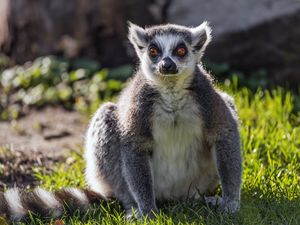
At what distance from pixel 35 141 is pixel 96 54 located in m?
2.22

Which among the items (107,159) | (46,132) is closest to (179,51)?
(107,159)

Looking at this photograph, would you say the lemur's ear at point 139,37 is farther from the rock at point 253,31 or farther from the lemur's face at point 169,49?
the rock at point 253,31

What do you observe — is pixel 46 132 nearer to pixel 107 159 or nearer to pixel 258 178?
pixel 107 159

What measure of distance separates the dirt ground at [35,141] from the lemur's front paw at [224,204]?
163 centimetres

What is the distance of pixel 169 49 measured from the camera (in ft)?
16.2

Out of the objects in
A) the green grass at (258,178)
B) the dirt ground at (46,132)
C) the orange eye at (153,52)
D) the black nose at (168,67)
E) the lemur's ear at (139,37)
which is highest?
the lemur's ear at (139,37)

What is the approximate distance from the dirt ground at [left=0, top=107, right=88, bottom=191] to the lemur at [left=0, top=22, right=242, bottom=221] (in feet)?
3.15

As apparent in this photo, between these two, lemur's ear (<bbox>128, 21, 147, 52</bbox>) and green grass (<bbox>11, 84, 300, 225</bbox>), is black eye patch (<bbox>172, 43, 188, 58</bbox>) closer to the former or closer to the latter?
lemur's ear (<bbox>128, 21, 147, 52</bbox>)

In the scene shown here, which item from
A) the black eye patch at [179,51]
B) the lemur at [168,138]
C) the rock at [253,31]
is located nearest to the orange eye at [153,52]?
the lemur at [168,138]

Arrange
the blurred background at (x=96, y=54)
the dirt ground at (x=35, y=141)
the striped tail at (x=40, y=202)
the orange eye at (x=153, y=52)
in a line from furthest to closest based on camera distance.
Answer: the blurred background at (x=96, y=54)
the dirt ground at (x=35, y=141)
the orange eye at (x=153, y=52)
the striped tail at (x=40, y=202)

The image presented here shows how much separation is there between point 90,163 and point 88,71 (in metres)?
3.46

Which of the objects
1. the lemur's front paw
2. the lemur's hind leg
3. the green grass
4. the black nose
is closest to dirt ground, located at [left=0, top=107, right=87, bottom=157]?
the green grass

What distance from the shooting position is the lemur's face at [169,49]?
4809 mm

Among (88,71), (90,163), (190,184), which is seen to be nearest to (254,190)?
(190,184)
